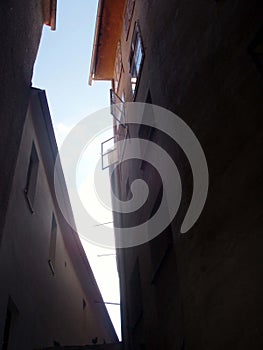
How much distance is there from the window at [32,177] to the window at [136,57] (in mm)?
3119

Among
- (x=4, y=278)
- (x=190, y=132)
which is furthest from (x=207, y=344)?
(x=4, y=278)

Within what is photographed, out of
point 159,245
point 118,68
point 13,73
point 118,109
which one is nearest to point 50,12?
point 13,73

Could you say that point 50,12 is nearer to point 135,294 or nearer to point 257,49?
point 257,49

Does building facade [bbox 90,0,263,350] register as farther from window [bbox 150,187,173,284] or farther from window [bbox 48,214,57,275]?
window [bbox 48,214,57,275]

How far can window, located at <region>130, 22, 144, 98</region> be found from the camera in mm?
10359

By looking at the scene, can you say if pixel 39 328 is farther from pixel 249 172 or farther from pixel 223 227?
pixel 249 172

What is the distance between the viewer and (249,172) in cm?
423

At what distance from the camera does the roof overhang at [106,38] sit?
43.7 ft

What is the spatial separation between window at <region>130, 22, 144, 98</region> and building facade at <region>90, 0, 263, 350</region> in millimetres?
916

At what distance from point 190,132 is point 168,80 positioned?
68.2 inches

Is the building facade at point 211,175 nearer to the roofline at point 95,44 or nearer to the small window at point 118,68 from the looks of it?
the roofline at point 95,44

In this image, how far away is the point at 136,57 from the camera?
11.0 metres

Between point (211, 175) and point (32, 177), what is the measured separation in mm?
5362

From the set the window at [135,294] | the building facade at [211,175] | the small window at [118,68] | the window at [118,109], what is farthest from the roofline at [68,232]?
the small window at [118,68]
